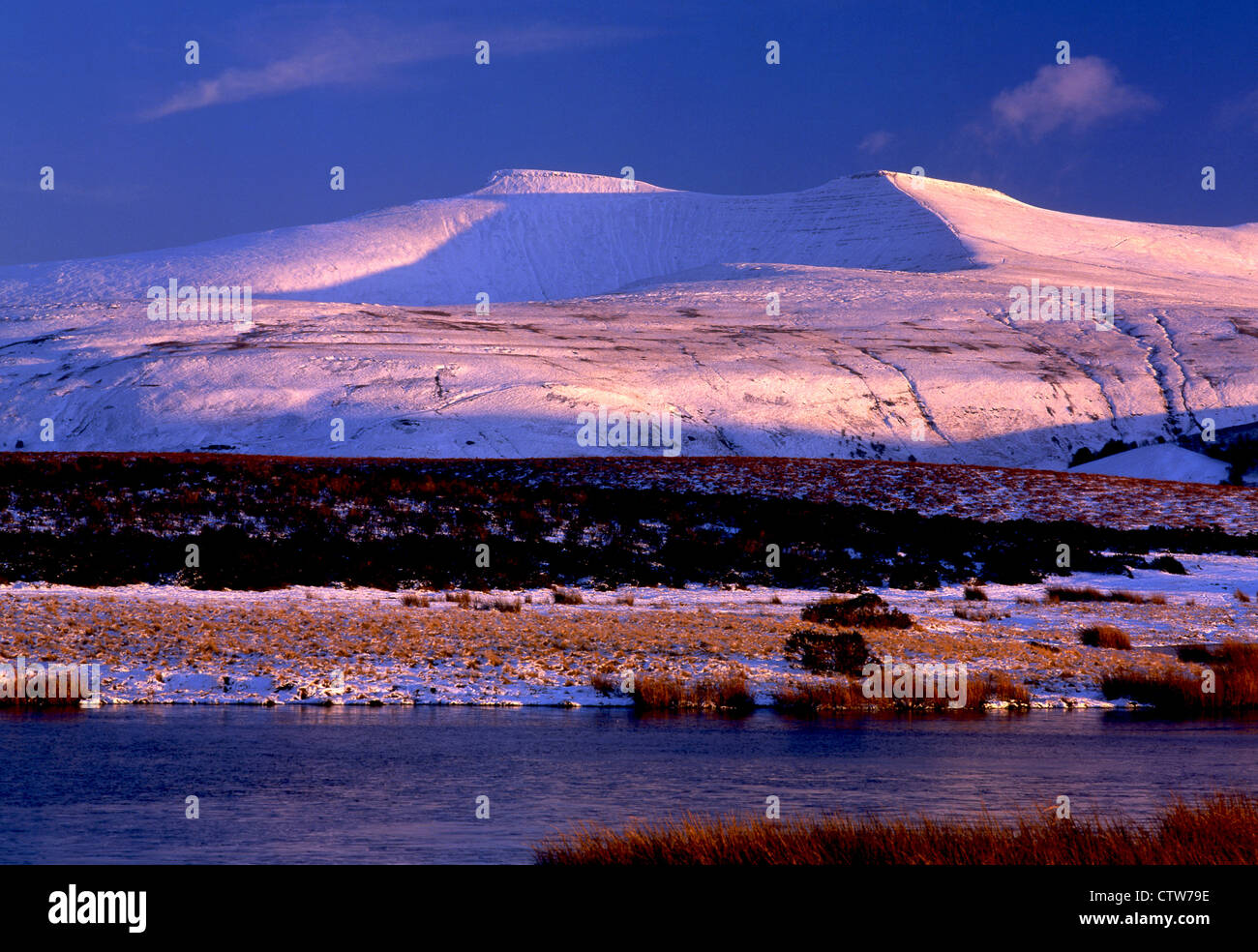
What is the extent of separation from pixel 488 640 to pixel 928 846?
1608cm

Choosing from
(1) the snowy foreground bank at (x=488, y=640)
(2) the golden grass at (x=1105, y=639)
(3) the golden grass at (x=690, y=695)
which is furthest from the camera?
(2) the golden grass at (x=1105, y=639)

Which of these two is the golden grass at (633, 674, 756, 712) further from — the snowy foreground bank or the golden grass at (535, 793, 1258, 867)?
the golden grass at (535, 793, 1258, 867)

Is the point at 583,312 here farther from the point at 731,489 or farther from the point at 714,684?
the point at 714,684

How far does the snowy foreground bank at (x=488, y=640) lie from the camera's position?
939 inches

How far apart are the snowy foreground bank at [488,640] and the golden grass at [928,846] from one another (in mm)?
11735

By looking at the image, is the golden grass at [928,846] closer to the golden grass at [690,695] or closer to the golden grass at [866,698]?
the golden grass at [690,695]

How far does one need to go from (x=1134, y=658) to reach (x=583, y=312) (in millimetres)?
91290

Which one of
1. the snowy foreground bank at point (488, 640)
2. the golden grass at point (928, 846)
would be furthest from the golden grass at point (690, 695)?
the golden grass at point (928, 846)

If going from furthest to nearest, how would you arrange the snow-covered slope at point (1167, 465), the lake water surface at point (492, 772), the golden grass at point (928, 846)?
the snow-covered slope at point (1167, 465) < the lake water surface at point (492, 772) < the golden grass at point (928, 846)

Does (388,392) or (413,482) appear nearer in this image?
(413,482)

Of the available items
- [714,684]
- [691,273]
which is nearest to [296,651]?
[714,684]

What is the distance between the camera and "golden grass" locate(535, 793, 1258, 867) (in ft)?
37.4

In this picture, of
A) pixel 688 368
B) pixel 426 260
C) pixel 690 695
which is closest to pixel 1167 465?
pixel 688 368

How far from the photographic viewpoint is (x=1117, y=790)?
656 inches
